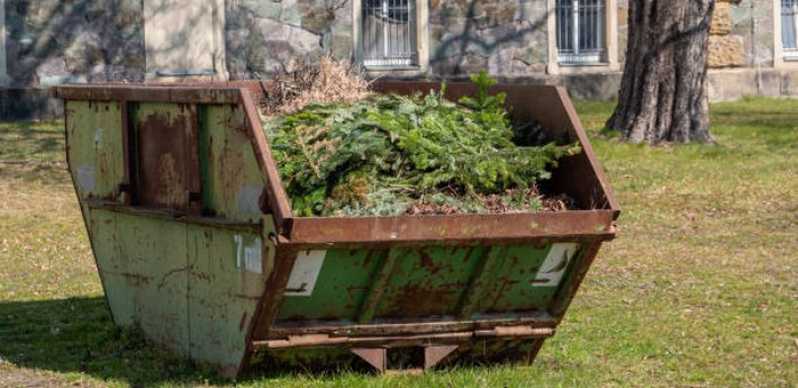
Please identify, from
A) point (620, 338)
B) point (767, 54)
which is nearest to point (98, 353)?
point (620, 338)

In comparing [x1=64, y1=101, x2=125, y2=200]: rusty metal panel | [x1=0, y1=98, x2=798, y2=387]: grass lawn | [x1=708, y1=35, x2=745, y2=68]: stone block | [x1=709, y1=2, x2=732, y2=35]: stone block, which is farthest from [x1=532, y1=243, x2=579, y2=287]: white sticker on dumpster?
[x1=709, y1=2, x2=732, y2=35]: stone block

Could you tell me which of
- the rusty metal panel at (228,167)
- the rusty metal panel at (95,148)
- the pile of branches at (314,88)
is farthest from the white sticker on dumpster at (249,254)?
the rusty metal panel at (95,148)

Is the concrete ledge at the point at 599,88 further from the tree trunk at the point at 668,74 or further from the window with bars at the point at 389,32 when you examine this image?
the tree trunk at the point at 668,74

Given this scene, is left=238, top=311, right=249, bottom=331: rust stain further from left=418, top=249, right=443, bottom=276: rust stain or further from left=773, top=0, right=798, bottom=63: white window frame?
left=773, top=0, right=798, bottom=63: white window frame

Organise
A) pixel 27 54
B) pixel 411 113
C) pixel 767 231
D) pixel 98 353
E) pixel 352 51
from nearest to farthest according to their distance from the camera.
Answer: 1. pixel 411 113
2. pixel 98 353
3. pixel 767 231
4. pixel 27 54
5. pixel 352 51

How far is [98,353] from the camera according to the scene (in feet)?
30.4

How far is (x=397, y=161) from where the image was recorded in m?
7.94

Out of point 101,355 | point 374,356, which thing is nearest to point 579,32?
point 101,355

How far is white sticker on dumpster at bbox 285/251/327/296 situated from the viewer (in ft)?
24.4

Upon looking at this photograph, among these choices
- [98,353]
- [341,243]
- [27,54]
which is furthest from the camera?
[27,54]

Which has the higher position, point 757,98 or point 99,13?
point 99,13

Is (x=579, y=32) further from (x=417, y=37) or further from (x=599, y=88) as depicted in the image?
(x=417, y=37)

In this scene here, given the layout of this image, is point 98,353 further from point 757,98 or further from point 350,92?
point 757,98

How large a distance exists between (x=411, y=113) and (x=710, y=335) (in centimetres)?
259
